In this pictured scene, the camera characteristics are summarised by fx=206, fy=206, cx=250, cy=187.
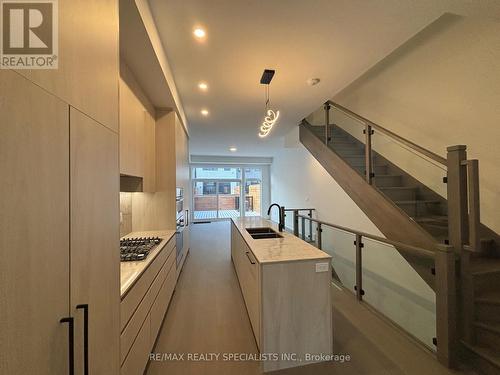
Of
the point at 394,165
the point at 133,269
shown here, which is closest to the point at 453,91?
the point at 394,165

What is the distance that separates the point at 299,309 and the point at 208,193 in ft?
30.2

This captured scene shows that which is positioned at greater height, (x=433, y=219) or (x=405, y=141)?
(x=405, y=141)

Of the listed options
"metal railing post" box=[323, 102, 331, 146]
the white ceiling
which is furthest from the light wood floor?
the white ceiling

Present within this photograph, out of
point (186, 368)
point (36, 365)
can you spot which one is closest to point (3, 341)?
point (36, 365)

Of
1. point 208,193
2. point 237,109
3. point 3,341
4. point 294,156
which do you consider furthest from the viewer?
point 208,193

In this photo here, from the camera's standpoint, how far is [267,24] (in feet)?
6.66

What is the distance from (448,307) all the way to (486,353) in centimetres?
39

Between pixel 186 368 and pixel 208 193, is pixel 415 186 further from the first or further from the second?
pixel 208 193

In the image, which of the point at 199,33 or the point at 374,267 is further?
the point at 374,267

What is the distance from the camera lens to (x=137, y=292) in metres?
1.59

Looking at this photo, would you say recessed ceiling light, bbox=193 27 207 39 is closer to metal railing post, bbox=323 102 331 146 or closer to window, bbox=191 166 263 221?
metal railing post, bbox=323 102 331 146

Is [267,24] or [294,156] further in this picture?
[294,156]

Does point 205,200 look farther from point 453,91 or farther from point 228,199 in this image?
point 453,91

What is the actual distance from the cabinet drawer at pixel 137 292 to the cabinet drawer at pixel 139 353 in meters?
0.25
